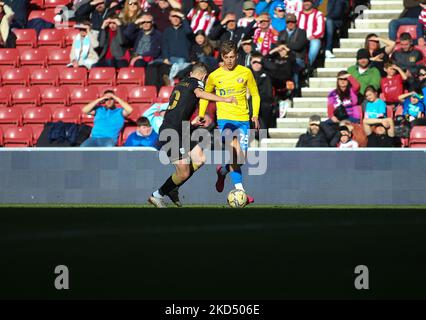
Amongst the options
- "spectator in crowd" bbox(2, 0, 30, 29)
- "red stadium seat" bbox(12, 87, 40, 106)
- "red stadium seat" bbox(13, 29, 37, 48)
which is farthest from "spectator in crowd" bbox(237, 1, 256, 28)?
"spectator in crowd" bbox(2, 0, 30, 29)

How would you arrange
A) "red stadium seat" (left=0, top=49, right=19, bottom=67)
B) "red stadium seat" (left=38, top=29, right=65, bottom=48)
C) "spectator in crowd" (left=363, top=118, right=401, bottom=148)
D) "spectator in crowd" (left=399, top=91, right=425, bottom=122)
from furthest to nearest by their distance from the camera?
"red stadium seat" (left=38, top=29, right=65, bottom=48), "red stadium seat" (left=0, top=49, right=19, bottom=67), "spectator in crowd" (left=399, top=91, right=425, bottom=122), "spectator in crowd" (left=363, top=118, right=401, bottom=148)

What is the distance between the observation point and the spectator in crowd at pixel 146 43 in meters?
22.7

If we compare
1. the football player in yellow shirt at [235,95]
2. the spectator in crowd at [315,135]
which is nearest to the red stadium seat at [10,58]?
the spectator in crowd at [315,135]

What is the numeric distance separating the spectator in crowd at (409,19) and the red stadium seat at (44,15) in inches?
282

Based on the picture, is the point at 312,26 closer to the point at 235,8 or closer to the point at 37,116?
the point at 235,8

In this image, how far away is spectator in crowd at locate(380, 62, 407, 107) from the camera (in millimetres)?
20375

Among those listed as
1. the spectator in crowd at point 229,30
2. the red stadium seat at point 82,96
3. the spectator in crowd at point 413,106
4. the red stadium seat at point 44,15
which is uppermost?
the red stadium seat at point 44,15

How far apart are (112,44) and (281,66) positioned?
388cm

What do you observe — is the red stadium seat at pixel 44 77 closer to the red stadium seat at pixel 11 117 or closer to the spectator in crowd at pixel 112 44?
the spectator in crowd at pixel 112 44

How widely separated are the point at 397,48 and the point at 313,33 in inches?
66.7

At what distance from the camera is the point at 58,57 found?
24.0m

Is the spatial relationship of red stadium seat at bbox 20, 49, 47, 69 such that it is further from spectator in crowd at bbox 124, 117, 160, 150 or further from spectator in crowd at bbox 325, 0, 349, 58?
spectator in crowd at bbox 325, 0, 349, 58

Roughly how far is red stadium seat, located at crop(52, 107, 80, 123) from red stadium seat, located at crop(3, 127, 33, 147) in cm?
58

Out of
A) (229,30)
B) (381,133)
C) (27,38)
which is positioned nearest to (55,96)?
(27,38)
